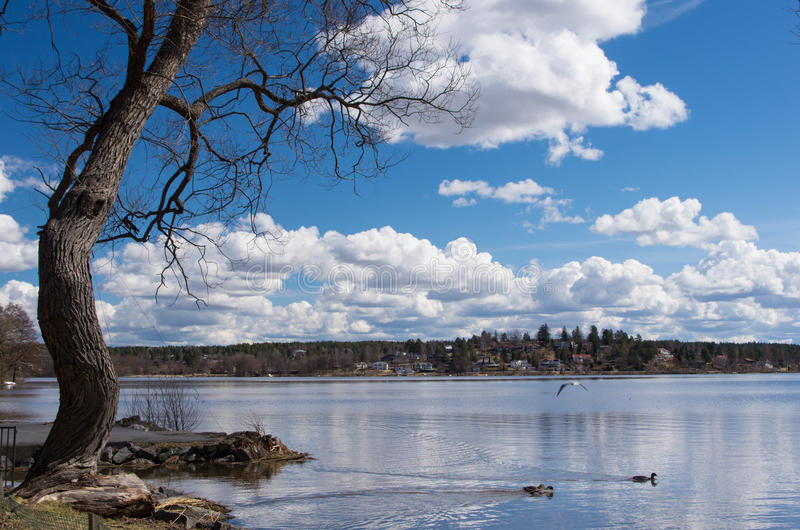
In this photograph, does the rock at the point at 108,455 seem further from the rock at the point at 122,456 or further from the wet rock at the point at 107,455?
the rock at the point at 122,456

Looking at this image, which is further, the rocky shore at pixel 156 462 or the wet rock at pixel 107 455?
the wet rock at pixel 107 455

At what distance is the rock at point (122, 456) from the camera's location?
22516 millimetres

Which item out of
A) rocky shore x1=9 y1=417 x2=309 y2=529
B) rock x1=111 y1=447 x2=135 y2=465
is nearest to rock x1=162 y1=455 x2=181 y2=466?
rocky shore x1=9 y1=417 x2=309 y2=529

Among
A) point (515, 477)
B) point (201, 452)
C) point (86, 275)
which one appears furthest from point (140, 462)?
point (86, 275)

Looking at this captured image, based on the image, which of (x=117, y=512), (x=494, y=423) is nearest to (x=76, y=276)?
(x=117, y=512)

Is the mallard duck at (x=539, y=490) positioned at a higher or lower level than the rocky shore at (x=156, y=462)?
lower

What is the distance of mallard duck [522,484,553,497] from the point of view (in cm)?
1830

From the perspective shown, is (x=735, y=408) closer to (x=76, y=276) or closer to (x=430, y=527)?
(x=430, y=527)

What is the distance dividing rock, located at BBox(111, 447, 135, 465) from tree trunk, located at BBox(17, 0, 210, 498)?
14128 millimetres

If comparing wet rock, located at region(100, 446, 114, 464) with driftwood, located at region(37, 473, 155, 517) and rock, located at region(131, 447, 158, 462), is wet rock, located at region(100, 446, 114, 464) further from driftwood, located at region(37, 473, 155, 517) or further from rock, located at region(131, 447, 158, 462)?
driftwood, located at region(37, 473, 155, 517)

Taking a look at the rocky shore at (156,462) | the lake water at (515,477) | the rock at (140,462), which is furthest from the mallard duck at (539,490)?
the rock at (140,462)

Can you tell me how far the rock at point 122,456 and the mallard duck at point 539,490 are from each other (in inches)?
509

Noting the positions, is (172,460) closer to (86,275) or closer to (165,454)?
(165,454)

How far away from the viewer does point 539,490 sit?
60.4 feet
